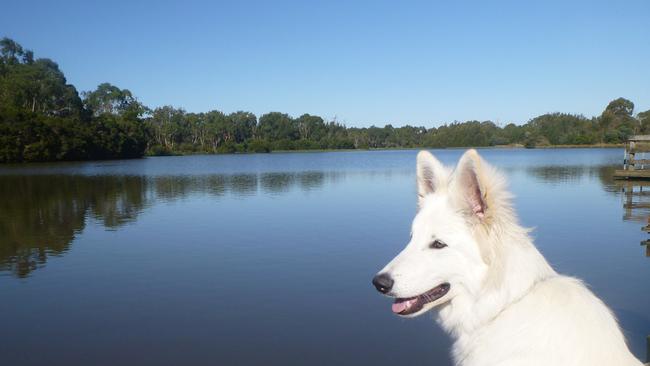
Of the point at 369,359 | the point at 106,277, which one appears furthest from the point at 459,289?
the point at 106,277

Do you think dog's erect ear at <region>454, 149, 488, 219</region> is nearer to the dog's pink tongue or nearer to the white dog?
the white dog

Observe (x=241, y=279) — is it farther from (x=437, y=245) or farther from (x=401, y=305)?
(x=437, y=245)

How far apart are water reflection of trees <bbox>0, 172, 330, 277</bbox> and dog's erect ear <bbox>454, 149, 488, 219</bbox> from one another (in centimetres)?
Answer: 1026

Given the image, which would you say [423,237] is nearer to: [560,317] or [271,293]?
[560,317]

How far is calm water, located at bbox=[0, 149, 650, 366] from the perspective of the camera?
20.9 ft

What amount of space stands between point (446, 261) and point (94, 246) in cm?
1193

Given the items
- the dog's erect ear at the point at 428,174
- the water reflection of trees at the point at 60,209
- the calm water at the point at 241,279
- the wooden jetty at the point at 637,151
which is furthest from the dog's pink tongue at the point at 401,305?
the wooden jetty at the point at 637,151

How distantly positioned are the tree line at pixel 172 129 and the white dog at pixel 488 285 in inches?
3059

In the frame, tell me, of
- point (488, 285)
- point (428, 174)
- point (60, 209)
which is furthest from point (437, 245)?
point (60, 209)

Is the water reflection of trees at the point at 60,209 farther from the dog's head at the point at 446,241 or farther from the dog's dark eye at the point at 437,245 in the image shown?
the dog's dark eye at the point at 437,245

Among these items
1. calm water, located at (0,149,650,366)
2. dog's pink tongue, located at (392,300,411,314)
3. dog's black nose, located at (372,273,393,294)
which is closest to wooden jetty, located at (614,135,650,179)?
calm water, located at (0,149,650,366)

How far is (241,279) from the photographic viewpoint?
926cm

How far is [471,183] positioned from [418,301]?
0.90 meters

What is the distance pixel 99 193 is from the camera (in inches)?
1016
